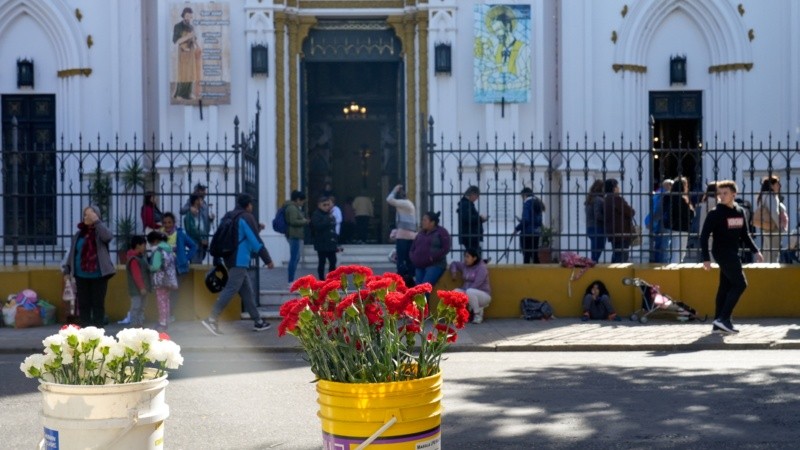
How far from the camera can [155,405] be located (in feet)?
18.8

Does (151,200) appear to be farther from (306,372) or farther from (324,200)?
(306,372)

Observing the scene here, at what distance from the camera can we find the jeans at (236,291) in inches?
603

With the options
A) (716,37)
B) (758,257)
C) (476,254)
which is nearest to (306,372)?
(476,254)

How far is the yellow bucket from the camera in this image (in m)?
5.73

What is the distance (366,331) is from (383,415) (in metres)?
0.46

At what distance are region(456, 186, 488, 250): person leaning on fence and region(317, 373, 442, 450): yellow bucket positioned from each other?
11072mm

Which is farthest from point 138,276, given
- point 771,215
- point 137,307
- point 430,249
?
point 771,215

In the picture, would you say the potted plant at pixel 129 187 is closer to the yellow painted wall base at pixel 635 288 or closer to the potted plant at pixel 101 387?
the yellow painted wall base at pixel 635 288

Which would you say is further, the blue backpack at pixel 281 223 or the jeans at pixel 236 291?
the blue backpack at pixel 281 223

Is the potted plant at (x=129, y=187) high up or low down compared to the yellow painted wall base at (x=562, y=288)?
up

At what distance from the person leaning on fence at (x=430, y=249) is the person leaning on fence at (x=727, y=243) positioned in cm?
341

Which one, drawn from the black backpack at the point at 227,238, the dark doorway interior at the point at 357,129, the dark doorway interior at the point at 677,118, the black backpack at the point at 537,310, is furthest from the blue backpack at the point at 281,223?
the dark doorway interior at the point at 677,118

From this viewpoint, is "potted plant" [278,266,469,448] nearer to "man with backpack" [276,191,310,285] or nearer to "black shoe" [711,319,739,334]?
"black shoe" [711,319,739,334]

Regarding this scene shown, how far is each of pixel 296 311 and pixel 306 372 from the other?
6307mm
